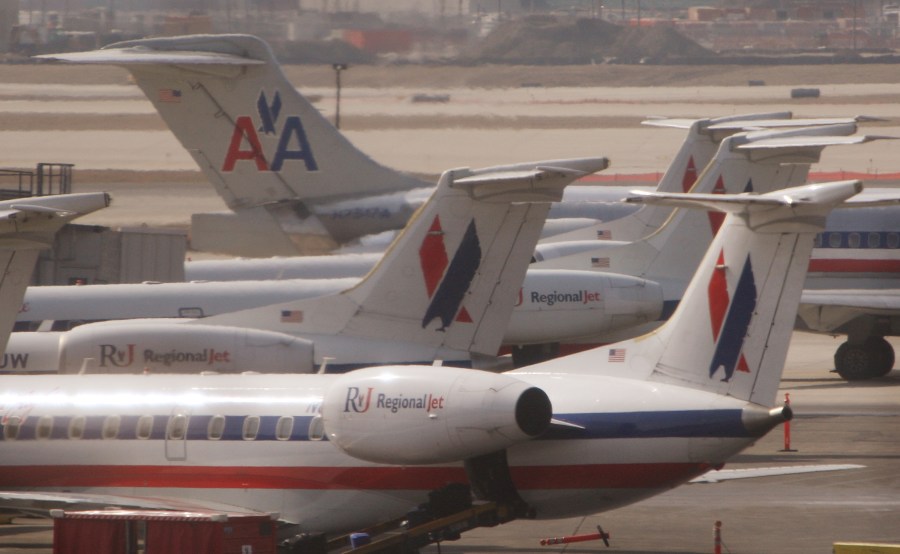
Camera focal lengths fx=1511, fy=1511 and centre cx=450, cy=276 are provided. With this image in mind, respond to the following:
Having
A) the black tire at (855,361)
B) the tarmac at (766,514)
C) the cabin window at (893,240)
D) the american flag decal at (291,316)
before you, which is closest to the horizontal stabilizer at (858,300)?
the black tire at (855,361)

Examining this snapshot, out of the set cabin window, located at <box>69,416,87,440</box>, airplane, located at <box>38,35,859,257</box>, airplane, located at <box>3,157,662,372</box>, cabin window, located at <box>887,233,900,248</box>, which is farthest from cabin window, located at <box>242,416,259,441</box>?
cabin window, located at <box>887,233,900,248</box>

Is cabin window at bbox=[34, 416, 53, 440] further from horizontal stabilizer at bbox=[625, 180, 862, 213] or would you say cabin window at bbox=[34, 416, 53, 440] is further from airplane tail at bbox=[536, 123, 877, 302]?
airplane tail at bbox=[536, 123, 877, 302]

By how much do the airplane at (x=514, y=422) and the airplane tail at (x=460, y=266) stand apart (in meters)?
3.51

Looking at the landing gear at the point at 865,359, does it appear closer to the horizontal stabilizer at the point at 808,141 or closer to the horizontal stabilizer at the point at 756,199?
the horizontal stabilizer at the point at 808,141

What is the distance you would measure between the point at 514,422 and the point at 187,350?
743 centimetres

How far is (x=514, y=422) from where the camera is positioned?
13.6 meters

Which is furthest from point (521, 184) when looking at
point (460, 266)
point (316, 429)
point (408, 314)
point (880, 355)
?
A: point (880, 355)

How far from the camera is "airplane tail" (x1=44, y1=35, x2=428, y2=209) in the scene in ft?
92.4

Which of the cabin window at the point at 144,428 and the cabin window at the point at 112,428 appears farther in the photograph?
the cabin window at the point at 112,428

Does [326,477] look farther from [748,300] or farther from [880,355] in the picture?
[880,355]

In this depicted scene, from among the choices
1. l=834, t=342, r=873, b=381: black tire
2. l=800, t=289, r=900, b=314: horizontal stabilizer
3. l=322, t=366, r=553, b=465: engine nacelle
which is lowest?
l=834, t=342, r=873, b=381: black tire

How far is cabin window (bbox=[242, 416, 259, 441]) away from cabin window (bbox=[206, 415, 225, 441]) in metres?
0.26

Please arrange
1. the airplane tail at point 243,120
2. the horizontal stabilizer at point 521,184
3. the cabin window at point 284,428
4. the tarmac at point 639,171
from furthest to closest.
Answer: the airplane tail at point 243,120, the horizontal stabilizer at point 521,184, the tarmac at point 639,171, the cabin window at point 284,428

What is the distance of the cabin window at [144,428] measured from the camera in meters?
15.9
